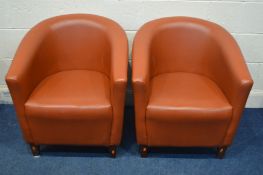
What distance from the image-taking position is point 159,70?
2273 millimetres

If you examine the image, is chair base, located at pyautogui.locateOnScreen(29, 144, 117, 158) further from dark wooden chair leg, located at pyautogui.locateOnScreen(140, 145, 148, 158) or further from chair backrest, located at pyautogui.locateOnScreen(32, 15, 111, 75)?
chair backrest, located at pyautogui.locateOnScreen(32, 15, 111, 75)

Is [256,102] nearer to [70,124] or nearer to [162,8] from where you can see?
[162,8]

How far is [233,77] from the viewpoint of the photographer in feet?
6.15

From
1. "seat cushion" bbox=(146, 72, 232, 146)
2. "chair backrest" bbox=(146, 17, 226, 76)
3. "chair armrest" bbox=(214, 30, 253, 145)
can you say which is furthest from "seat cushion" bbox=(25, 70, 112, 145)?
"chair armrest" bbox=(214, 30, 253, 145)

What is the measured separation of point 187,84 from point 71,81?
2.46ft

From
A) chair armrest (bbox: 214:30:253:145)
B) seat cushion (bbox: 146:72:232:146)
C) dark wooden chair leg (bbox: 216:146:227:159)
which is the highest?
chair armrest (bbox: 214:30:253:145)

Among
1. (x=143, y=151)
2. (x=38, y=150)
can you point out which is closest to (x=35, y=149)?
(x=38, y=150)

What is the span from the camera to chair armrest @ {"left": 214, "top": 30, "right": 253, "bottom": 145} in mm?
1818

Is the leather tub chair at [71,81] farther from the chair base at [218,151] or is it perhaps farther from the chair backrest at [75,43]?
the chair base at [218,151]

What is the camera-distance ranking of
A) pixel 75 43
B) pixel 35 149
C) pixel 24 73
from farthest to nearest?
pixel 75 43, pixel 35 149, pixel 24 73

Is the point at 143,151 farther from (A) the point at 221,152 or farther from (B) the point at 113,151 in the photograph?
(A) the point at 221,152

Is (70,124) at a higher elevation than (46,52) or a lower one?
lower

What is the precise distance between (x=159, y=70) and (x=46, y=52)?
2.49 ft

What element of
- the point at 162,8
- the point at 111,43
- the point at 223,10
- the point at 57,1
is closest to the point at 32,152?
the point at 111,43
